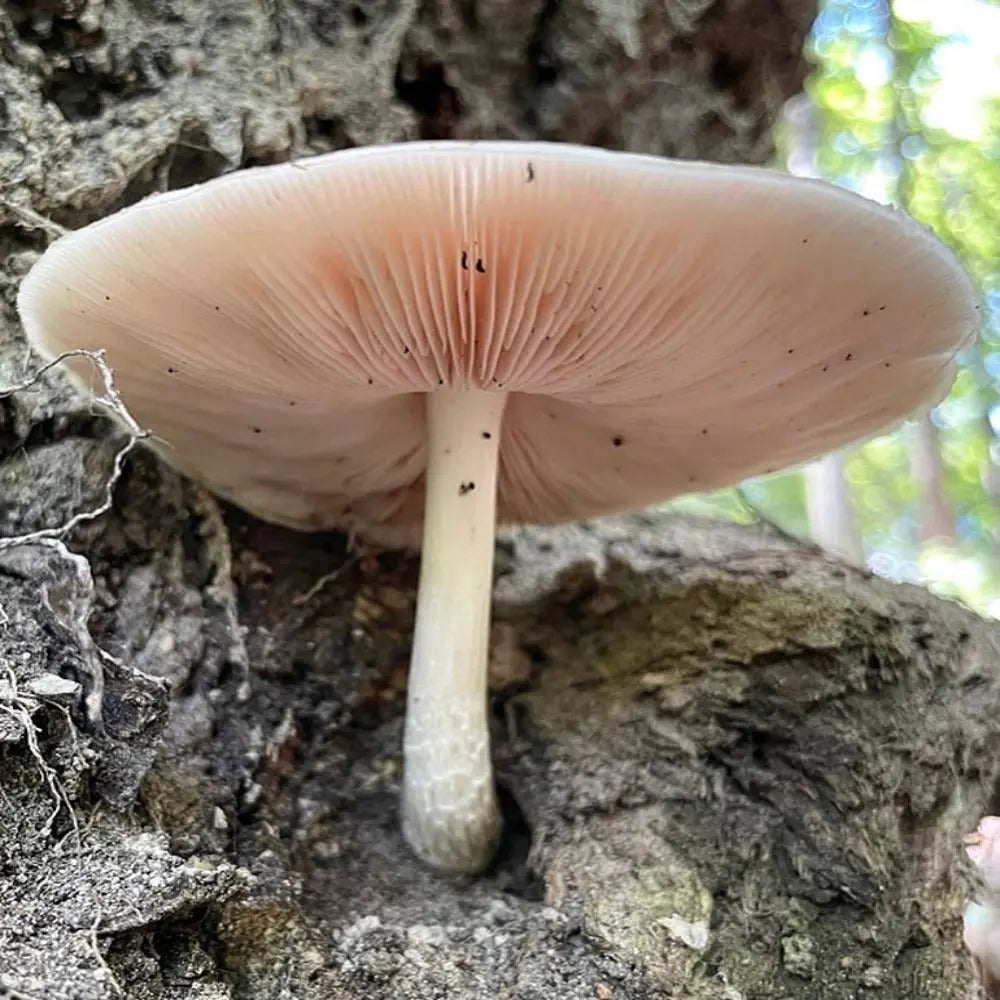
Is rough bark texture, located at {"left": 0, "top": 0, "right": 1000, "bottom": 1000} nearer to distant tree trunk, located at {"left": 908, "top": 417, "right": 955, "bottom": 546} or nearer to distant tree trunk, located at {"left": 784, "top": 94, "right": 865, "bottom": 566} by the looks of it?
distant tree trunk, located at {"left": 784, "top": 94, "right": 865, "bottom": 566}

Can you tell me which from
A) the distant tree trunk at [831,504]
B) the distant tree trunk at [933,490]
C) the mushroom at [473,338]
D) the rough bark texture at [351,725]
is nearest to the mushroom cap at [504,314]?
the mushroom at [473,338]

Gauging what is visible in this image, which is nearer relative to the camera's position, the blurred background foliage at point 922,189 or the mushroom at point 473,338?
the mushroom at point 473,338

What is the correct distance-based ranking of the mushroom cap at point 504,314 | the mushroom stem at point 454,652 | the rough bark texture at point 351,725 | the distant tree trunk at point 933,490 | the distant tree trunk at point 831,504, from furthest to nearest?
the distant tree trunk at point 933,490, the distant tree trunk at point 831,504, the mushroom stem at point 454,652, the rough bark texture at point 351,725, the mushroom cap at point 504,314

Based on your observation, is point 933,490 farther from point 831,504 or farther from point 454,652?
point 454,652

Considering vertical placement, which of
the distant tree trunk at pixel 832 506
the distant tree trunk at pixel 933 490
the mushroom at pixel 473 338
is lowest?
the distant tree trunk at pixel 933 490

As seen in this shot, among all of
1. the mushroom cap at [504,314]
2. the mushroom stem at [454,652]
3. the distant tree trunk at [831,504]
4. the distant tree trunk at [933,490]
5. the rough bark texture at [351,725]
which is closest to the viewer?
the mushroom cap at [504,314]

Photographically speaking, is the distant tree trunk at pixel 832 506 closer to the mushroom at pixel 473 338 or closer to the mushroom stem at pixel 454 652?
the mushroom at pixel 473 338

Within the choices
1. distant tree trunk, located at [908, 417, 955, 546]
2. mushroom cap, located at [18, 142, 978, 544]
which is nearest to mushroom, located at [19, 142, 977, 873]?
mushroom cap, located at [18, 142, 978, 544]

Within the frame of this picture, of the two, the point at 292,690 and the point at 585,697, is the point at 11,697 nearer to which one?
the point at 292,690
